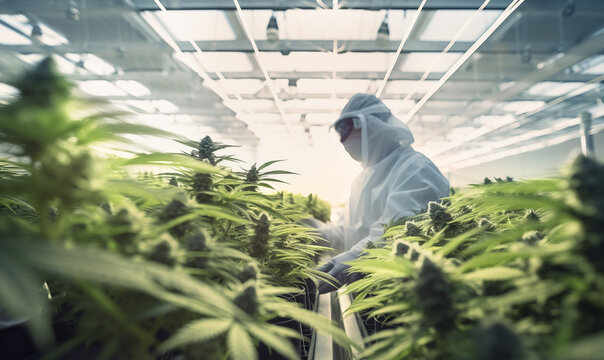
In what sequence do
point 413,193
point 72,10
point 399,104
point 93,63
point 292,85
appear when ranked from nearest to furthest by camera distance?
1. point 413,193
2. point 72,10
3. point 93,63
4. point 292,85
5. point 399,104

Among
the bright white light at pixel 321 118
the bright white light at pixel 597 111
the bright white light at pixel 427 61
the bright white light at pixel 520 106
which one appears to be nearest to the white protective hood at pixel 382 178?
the bright white light at pixel 427 61

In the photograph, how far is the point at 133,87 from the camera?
5.55 m

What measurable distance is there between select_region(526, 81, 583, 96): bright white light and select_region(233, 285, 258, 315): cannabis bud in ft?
19.8

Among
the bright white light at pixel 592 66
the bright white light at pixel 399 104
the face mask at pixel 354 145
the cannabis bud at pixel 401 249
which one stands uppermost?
the bright white light at pixel 399 104

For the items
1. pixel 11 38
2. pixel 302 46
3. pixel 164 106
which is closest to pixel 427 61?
pixel 302 46

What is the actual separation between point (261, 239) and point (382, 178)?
1.88 meters

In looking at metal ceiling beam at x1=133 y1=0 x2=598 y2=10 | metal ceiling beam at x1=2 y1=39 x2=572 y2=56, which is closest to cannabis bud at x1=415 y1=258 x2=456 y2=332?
metal ceiling beam at x1=133 y1=0 x2=598 y2=10

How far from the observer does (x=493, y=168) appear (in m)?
7.61

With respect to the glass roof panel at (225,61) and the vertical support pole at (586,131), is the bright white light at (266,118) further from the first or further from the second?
the vertical support pole at (586,131)

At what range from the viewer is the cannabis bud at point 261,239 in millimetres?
504

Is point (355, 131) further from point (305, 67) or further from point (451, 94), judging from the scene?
point (451, 94)

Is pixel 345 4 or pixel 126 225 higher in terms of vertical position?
pixel 345 4

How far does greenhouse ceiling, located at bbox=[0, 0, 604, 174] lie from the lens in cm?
353

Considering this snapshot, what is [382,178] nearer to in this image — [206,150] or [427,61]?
[206,150]
